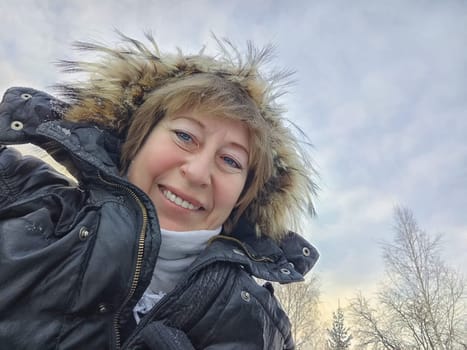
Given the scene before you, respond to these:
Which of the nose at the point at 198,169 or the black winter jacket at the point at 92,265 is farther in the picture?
the nose at the point at 198,169

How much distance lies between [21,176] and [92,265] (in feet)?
1.34

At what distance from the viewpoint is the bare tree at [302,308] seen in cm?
1311

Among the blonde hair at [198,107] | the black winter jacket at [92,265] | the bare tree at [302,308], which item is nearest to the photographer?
the black winter jacket at [92,265]

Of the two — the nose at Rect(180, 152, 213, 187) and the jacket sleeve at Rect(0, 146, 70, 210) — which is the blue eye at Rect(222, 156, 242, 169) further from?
the jacket sleeve at Rect(0, 146, 70, 210)

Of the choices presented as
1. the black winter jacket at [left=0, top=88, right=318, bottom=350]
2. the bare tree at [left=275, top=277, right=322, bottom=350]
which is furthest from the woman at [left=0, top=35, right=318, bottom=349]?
the bare tree at [left=275, top=277, right=322, bottom=350]

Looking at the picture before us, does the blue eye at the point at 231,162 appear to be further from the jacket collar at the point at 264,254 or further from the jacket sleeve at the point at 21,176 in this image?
the jacket sleeve at the point at 21,176

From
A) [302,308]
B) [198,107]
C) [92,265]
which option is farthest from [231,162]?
[302,308]

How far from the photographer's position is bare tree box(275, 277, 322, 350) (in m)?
13.1

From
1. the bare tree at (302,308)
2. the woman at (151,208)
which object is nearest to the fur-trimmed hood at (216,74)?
the woman at (151,208)

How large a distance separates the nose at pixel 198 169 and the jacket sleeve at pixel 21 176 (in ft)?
1.28

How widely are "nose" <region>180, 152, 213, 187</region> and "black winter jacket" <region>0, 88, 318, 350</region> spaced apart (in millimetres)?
229

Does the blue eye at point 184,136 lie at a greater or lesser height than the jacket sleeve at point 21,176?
greater

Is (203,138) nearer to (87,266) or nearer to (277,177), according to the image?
(277,177)

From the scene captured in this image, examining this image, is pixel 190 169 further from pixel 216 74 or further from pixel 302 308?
pixel 302 308
